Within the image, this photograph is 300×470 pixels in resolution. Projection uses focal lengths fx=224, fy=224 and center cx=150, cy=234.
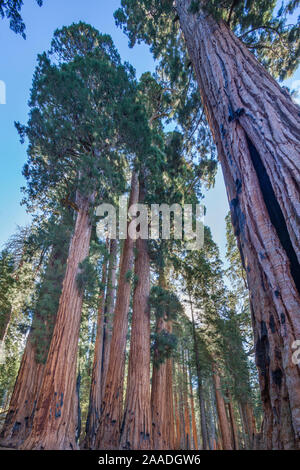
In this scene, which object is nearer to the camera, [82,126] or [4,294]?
[82,126]

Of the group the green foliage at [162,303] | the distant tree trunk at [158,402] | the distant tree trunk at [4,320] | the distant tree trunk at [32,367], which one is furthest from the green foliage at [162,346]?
the distant tree trunk at [4,320]

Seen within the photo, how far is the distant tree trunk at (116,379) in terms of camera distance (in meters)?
5.94

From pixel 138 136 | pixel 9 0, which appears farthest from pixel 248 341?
pixel 9 0

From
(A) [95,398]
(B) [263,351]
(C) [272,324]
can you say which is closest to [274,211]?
(C) [272,324]

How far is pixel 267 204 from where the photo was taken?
5.21 feet

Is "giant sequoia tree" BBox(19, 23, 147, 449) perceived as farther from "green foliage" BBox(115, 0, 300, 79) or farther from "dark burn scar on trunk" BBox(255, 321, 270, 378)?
"dark burn scar on trunk" BBox(255, 321, 270, 378)

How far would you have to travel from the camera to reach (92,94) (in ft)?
22.2

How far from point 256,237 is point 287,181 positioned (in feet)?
1.34

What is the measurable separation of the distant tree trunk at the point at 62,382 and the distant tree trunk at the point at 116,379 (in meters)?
1.49

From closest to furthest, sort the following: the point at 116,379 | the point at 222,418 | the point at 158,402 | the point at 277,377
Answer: the point at 277,377
the point at 116,379
the point at 158,402
the point at 222,418

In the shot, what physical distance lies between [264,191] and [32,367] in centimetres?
803

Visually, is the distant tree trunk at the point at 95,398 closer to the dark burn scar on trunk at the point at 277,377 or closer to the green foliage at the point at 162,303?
the green foliage at the point at 162,303

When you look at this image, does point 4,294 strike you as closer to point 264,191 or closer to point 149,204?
point 149,204

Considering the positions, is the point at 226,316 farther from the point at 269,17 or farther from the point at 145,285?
the point at 269,17
